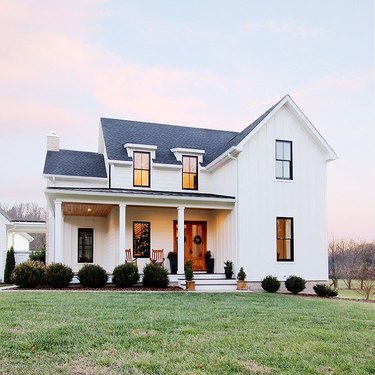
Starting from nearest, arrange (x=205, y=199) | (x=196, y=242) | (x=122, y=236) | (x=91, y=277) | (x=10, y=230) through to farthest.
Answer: (x=91, y=277) < (x=122, y=236) < (x=205, y=199) < (x=196, y=242) < (x=10, y=230)

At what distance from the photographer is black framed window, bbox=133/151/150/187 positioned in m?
18.9

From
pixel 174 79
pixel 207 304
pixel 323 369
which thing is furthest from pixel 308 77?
pixel 323 369

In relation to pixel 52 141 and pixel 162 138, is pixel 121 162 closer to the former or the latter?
pixel 162 138

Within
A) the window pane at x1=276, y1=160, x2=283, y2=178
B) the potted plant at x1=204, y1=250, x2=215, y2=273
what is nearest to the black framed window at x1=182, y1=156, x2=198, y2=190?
the potted plant at x1=204, y1=250, x2=215, y2=273

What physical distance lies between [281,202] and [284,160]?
1.74m

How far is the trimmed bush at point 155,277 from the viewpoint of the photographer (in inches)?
588

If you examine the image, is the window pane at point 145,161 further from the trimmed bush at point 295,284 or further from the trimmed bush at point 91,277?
the trimmed bush at point 295,284

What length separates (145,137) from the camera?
2045cm

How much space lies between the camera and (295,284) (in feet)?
51.3

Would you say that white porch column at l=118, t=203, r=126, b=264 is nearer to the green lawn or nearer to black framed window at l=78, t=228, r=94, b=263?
black framed window at l=78, t=228, r=94, b=263

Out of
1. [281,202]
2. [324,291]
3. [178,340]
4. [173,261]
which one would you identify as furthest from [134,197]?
[178,340]

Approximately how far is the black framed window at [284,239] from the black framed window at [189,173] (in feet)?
14.4

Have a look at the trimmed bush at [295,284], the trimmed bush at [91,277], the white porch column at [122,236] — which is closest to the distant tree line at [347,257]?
the trimmed bush at [295,284]

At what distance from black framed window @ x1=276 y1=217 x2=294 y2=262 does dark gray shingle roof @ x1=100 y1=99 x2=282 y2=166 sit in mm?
4156
